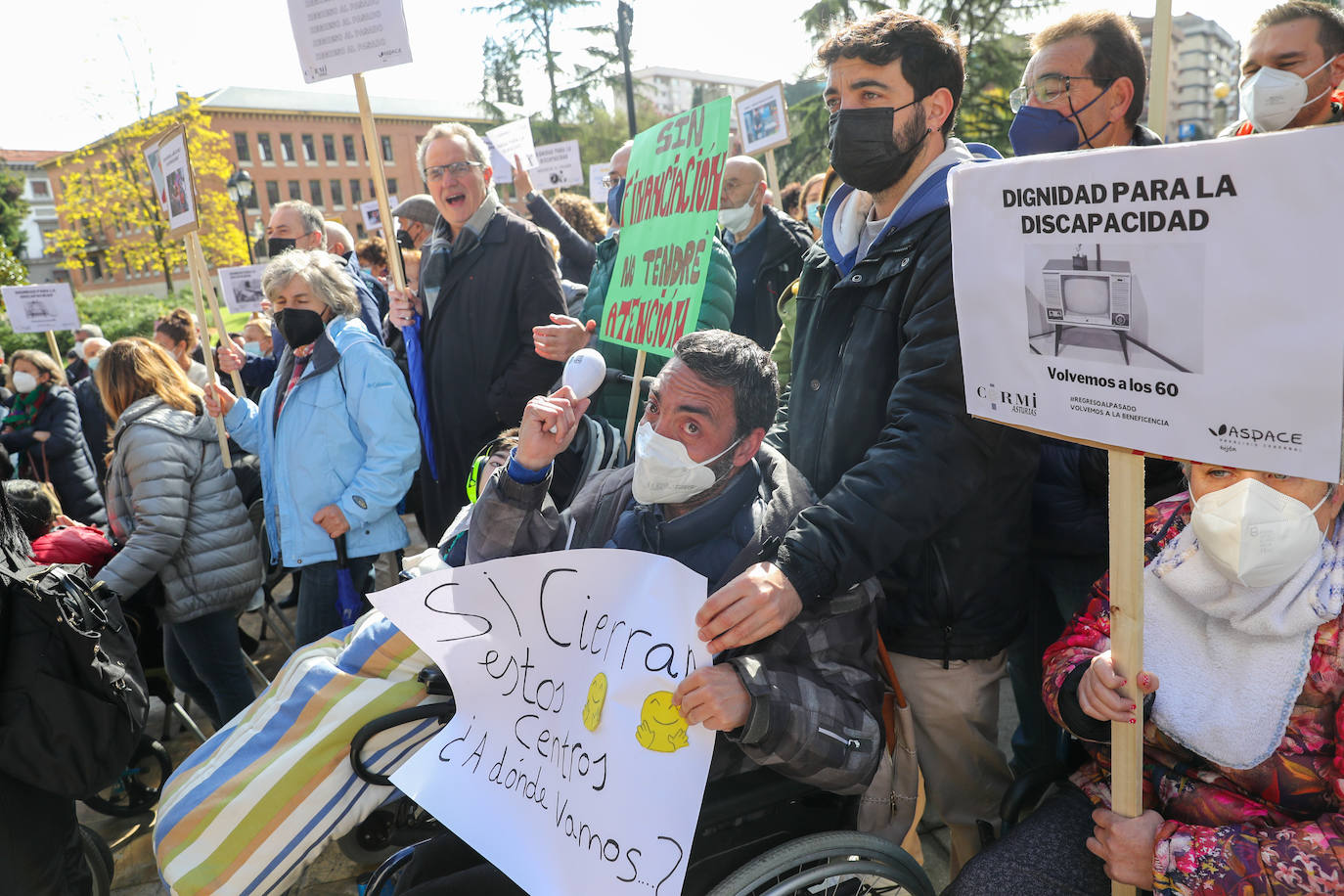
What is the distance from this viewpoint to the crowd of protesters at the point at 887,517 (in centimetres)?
140

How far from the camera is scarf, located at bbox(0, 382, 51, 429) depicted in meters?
5.99

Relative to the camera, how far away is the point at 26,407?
604 centimetres

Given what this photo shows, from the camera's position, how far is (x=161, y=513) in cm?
329

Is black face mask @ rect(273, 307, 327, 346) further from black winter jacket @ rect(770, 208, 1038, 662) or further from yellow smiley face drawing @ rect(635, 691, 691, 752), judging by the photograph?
yellow smiley face drawing @ rect(635, 691, 691, 752)

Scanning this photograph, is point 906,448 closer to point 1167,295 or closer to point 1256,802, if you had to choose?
point 1167,295

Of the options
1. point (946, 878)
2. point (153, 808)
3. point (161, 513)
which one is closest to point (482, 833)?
point (946, 878)

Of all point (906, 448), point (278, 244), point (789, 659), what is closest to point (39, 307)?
point (278, 244)

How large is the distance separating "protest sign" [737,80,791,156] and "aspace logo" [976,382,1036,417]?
5023 millimetres

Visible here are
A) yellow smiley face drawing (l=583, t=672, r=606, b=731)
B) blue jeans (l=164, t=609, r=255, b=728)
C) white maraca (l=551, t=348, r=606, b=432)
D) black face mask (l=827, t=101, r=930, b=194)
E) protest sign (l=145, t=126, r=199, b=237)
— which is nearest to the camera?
yellow smiley face drawing (l=583, t=672, r=606, b=731)

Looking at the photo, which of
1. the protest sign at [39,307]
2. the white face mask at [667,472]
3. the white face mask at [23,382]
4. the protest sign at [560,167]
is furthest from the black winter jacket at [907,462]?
the protest sign at [39,307]

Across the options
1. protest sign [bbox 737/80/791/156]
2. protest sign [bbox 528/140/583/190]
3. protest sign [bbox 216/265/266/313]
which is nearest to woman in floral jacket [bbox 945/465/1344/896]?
protest sign [bbox 737/80/791/156]

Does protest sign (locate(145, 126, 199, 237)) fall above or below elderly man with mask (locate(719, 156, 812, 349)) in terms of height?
above

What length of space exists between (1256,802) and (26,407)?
727cm

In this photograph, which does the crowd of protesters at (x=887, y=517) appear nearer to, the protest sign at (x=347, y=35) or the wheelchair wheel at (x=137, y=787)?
the wheelchair wheel at (x=137, y=787)
